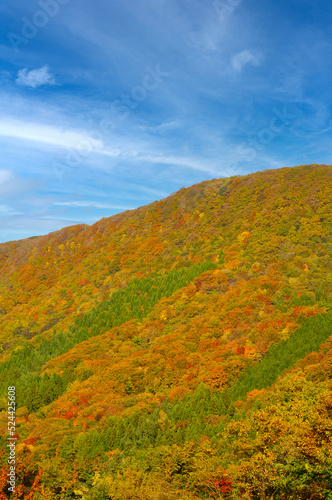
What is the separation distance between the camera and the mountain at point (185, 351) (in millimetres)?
25730

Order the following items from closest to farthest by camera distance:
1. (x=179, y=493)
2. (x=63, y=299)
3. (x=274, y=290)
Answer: (x=179, y=493), (x=274, y=290), (x=63, y=299)

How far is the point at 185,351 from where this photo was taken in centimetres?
6134

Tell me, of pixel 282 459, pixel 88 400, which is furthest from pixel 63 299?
pixel 282 459

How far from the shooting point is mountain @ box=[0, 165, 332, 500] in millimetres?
25730

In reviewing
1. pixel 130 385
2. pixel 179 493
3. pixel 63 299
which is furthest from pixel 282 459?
pixel 63 299

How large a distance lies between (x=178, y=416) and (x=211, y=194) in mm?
95629

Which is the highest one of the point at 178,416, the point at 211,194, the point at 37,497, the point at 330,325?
the point at 211,194

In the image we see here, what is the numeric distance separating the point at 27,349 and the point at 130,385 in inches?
1596

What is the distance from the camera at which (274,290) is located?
68.7 metres

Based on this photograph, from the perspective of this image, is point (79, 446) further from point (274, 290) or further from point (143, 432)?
point (274, 290)

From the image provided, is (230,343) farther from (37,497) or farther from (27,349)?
(27,349)

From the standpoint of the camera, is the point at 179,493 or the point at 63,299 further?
the point at 63,299

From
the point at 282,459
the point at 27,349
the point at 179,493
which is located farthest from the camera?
the point at 27,349

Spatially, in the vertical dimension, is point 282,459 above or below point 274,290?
below
